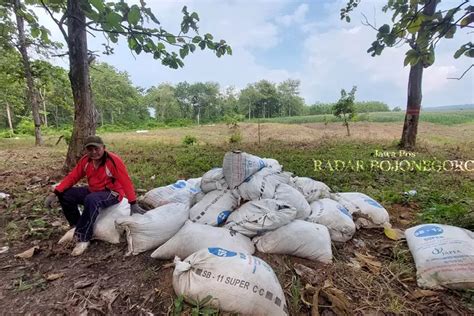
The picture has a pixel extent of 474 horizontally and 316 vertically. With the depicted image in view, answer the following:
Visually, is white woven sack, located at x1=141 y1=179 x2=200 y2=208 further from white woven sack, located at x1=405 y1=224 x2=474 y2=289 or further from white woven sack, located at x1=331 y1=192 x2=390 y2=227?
white woven sack, located at x1=405 y1=224 x2=474 y2=289

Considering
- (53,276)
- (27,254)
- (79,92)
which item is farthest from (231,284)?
(79,92)

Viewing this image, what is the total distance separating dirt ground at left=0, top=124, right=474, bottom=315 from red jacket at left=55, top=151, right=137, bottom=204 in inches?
18.1

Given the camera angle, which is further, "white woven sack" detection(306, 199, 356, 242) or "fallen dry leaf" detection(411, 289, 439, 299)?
"white woven sack" detection(306, 199, 356, 242)

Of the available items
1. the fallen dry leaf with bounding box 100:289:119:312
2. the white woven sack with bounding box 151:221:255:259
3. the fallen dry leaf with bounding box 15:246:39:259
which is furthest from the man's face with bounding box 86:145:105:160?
the fallen dry leaf with bounding box 100:289:119:312

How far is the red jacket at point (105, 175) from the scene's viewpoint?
246cm

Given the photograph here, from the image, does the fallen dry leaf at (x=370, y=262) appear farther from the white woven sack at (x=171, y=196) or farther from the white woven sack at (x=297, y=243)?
the white woven sack at (x=171, y=196)

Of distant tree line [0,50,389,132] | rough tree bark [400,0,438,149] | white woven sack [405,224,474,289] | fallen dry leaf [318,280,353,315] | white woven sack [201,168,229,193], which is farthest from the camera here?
distant tree line [0,50,389,132]

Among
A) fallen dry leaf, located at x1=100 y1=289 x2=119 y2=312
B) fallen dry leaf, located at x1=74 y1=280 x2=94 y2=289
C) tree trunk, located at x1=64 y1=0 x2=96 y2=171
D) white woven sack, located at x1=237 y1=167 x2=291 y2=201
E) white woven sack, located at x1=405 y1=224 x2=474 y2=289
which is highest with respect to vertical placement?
tree trunk, located at x1=64 y1=0 x2=96 y2=171

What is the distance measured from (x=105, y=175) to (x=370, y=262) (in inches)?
87.6

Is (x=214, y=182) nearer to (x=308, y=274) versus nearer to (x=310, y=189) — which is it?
(x=310, y=189)

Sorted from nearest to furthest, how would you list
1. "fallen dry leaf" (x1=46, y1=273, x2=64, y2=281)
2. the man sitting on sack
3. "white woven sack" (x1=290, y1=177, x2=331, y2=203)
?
"fallen dry leaf" (x1=46, y1=273, x2=64, y2=281), the man sitting on sack, "white woven sack" (x1=290, y1=177, x2=331, y2=203)

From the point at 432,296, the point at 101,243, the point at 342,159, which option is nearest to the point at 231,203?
the point at 101,243

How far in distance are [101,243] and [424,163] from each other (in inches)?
215

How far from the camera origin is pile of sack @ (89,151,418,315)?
5.10ft
